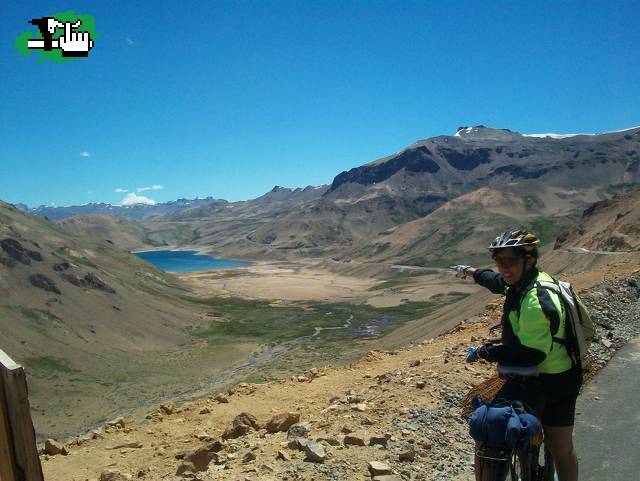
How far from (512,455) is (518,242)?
1987mm

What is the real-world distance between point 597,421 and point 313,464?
183 inches

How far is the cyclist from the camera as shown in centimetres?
468

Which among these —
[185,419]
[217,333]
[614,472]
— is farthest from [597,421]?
[217,333]

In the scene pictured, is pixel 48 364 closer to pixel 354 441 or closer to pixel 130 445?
pixel 130 445

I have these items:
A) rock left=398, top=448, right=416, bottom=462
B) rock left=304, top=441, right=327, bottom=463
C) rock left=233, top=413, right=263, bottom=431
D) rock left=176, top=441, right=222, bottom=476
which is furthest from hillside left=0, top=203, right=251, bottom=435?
rock left=398, top=448, right=416, bottom=462

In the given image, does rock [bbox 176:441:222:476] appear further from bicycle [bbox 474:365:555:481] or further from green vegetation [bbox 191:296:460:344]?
green vegetation [bbox 191:296:460:344]

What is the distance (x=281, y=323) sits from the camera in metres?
94.6

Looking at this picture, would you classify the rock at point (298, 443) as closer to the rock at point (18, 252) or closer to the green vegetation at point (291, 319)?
the green vegetation at point (291, 319)

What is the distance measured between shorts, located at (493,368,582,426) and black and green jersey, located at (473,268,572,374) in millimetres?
117

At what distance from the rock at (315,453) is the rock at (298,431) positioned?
0.81 metres

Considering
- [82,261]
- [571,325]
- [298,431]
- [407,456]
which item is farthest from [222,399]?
[82,261]

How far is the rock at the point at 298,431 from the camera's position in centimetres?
825

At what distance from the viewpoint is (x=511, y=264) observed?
5223 millimetres

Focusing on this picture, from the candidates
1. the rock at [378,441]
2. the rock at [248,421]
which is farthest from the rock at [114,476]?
the rock at [378,441]
